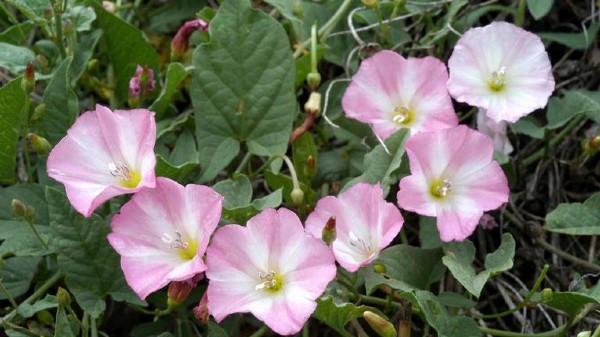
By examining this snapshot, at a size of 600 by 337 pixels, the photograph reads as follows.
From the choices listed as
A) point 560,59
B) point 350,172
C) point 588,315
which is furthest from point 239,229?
point 560,59

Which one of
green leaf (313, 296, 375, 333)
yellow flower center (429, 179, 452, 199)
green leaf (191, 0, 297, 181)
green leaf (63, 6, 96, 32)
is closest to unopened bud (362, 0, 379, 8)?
green leaf (191, 0, 297, 181)

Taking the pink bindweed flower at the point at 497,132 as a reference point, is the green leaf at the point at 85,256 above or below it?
below

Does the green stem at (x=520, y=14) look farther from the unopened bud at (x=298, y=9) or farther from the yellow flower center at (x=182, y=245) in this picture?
the yellow flower center at (x=182, y=245)

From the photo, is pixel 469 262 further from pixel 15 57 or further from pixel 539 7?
pixel 15 57

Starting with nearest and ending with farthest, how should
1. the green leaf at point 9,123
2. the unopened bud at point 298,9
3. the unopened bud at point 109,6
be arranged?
the green leaf at point 9,123 → the unopened bud at point 298,9 → the unopened bud at point 109,6

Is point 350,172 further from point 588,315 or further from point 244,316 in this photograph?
point 588,315

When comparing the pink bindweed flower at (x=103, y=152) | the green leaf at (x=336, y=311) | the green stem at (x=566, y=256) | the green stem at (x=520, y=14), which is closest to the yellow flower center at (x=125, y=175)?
the pink bindweed flower at (x=103, y=152)
